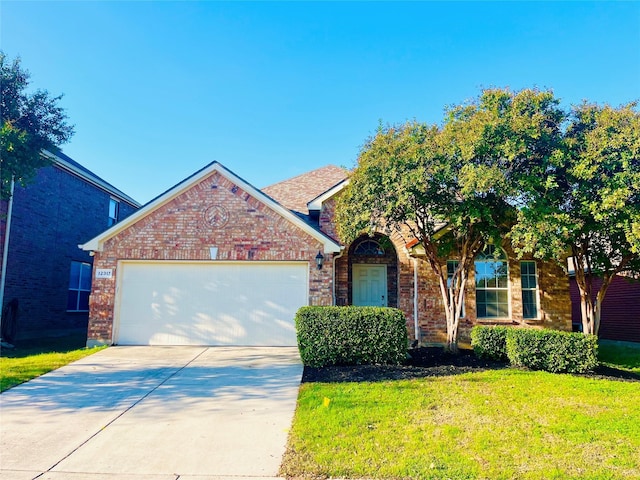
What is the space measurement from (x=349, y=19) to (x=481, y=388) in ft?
28.9

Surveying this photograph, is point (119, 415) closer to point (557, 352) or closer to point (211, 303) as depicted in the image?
point (211, 303)

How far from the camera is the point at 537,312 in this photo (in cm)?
1202

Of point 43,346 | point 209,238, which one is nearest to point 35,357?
point 43,346

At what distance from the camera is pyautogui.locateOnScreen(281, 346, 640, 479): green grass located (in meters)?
4.07

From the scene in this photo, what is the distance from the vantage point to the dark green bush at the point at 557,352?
7.93 metres

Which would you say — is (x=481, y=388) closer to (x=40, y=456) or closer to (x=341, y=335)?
(x=341, y=335)

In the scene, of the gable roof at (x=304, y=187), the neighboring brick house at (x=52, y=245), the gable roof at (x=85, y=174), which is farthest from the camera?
the gable roof at (x=304, y=187)

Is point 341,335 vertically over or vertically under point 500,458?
over

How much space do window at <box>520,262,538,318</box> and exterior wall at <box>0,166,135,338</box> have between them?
1502cm

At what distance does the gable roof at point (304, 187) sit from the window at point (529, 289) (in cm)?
683

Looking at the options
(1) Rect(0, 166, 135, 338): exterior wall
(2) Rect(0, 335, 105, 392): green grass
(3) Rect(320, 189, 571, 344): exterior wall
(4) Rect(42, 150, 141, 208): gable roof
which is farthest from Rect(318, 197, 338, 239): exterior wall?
(1) Rect(0, 166, 135, 338): exterior wall


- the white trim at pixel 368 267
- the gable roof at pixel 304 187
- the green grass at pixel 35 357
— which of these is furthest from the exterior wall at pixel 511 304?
the green grass at pixel 35 357

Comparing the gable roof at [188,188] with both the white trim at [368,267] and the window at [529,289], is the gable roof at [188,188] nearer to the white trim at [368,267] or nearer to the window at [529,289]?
the white trim at [368,267]

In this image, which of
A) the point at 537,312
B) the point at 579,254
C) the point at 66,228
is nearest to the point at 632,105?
the point at 579,254
